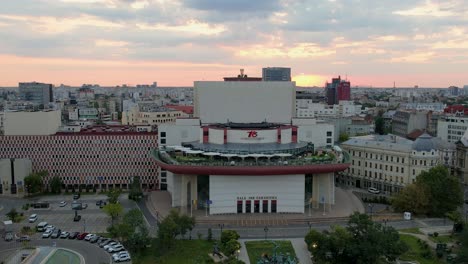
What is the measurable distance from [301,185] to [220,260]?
18.6 metres

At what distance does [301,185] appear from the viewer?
57.9m

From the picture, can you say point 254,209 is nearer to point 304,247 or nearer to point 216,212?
point 216,212

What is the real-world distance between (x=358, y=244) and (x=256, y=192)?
1910 cm

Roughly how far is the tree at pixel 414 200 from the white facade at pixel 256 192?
1216cm

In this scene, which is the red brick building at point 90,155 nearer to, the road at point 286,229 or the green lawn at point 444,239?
the road at point 286,229

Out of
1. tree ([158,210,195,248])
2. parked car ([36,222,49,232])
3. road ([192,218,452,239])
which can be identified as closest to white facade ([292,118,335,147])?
road ([192,218,452,239])

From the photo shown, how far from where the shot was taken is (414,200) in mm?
56875

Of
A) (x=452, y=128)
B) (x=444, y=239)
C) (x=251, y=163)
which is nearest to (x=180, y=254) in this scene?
(x=251, y=163)

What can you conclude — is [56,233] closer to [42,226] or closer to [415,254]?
[42,226]

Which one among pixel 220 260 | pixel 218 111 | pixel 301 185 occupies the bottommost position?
pixel 220 260

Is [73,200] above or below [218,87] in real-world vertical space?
below

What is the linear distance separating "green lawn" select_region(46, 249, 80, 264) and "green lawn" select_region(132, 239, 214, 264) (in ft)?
18.6

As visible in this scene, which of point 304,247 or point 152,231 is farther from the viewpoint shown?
point 152,231

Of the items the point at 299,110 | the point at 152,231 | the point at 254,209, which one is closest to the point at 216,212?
the point at 254,209
